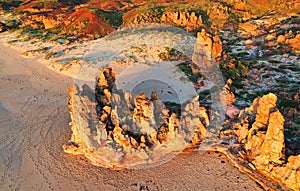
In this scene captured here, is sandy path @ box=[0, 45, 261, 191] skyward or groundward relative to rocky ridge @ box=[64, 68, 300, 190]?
groundward

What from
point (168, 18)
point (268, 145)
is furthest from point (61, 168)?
point (168, 18)

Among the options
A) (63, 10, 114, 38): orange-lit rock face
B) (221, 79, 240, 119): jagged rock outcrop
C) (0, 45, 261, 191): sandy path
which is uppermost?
(63, 10, 114, 38): orange-lit rock face

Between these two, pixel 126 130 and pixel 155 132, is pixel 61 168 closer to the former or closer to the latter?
pixel 126 130

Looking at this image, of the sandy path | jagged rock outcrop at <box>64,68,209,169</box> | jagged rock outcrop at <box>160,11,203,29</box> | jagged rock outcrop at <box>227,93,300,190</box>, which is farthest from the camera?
jagged rock outcrop at <box>160,11,203,29</box>

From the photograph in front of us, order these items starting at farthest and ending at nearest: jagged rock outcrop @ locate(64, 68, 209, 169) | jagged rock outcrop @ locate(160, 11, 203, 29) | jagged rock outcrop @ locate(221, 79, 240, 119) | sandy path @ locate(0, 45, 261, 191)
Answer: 1. jagged rock outcrop @ locate(160, 11, 203, 29)
2. jagged rock outcrop @ locate(221, 79, 240, 119)
3. jagged rock outcrop @ locate(64, 68, 209, 169)
4. sandy path @ locate(0, 45, 261, 191)

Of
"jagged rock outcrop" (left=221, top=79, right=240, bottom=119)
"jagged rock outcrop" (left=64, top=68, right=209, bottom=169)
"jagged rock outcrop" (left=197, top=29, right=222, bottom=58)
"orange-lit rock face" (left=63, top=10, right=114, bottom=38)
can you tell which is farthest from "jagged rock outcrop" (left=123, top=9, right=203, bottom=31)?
"jagged rock outcrop" (left=64, top=68, right=209, bottom=169)

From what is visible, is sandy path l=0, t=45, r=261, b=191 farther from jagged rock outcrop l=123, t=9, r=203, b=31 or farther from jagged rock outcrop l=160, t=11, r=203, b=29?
jagged rock outcrop l=160, t=11, r=203, b=29

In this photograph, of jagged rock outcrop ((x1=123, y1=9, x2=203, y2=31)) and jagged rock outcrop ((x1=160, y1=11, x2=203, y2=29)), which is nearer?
jagged rock outcrop ((x1=160, y1=11, x2=203, y2=29))

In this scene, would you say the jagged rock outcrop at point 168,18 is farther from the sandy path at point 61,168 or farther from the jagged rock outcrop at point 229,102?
the sandy path at point 61,168
